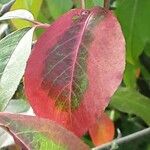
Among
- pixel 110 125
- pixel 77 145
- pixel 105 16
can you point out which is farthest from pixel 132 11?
pixel 77 145

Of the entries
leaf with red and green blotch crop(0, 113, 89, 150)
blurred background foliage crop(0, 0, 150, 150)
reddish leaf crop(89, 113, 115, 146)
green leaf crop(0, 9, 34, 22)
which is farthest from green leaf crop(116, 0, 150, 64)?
leaf with red and green blotch crop(0, 113, 89, 150)

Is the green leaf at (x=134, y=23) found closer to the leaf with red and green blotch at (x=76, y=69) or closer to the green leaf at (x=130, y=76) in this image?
the green leaf at (x=130, y=76)

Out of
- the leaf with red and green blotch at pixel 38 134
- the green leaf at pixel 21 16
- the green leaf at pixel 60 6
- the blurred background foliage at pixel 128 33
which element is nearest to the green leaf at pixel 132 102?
the blurred background foliage at pixel 128 33

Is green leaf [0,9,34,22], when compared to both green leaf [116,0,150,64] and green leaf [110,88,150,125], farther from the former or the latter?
green leaf [110,88,150,125]

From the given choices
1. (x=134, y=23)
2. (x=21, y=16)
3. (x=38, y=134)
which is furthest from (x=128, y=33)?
(x=38, y=134)

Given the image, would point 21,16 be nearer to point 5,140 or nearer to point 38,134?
point 5,140

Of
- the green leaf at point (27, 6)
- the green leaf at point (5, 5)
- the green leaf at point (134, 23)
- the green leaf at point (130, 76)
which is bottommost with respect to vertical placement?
the green leaf at point (130, 76)

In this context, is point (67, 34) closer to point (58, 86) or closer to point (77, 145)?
point (58, 86)
